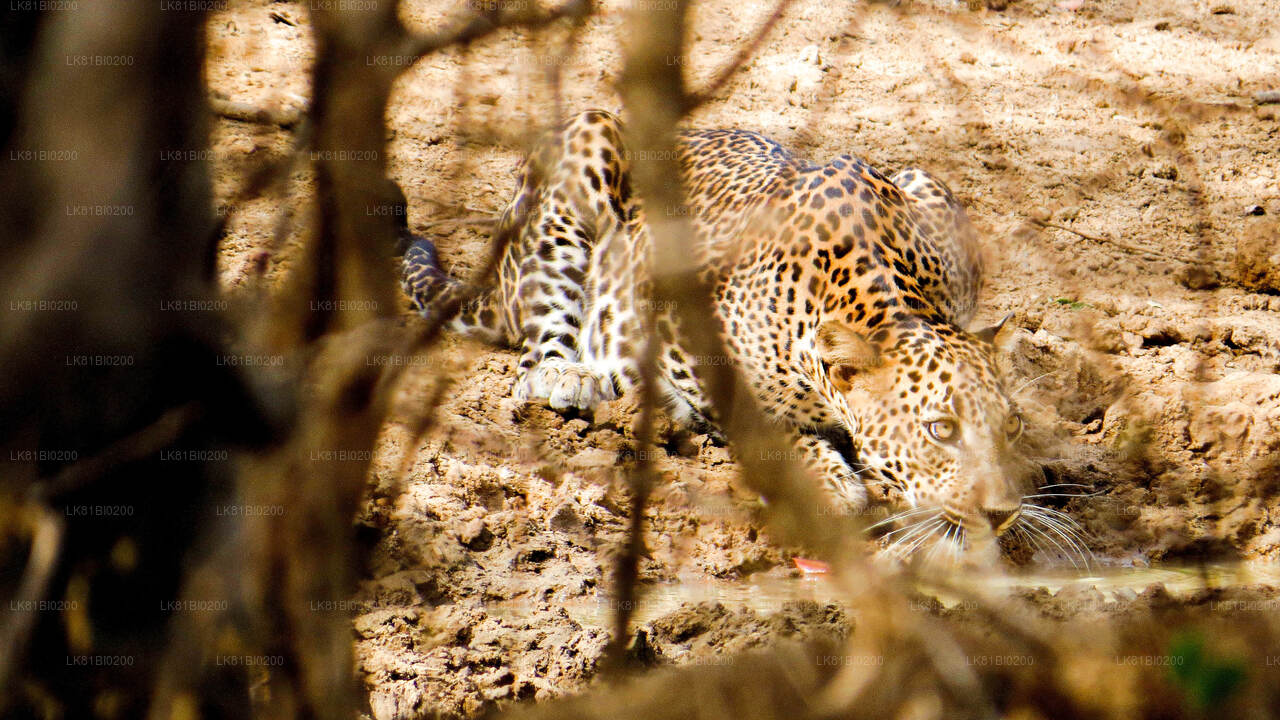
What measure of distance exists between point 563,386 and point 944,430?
A: 7.46 ft

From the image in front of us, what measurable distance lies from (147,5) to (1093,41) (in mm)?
10432

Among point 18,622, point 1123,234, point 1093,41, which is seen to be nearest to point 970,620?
point 18,622

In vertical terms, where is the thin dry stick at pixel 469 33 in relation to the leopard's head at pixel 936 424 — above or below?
above

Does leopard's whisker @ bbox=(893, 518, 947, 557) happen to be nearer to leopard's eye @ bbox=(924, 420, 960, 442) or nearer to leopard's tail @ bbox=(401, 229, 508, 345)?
leopard's eye @ bbox=(924, 420, 960, 442)

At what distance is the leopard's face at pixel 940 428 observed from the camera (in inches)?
176

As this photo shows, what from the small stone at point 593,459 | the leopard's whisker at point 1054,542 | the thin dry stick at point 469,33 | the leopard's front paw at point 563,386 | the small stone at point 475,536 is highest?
the thin dry stick at point 469,33

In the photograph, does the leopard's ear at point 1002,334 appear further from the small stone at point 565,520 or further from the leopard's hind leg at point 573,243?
the leopard's hind leg at point 573,243

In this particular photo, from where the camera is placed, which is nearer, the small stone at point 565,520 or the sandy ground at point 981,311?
the sandy ground at point 981,311

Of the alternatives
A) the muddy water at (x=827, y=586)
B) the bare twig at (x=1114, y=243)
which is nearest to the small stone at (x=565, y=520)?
the muddy water at (x=827, y=586)

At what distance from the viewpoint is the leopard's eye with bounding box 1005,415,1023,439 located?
452cm

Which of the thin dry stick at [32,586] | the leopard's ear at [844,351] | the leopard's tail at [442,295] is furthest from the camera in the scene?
the leopard's tail at [442,295]

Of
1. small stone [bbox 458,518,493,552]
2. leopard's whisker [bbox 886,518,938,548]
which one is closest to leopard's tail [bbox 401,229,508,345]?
small stone [bbox 458,518,493,552]

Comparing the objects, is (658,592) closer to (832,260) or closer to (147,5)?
(832,260)

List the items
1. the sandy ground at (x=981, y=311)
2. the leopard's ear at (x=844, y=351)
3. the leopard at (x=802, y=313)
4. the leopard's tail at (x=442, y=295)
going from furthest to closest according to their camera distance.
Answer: the leopard's tail at (x=442, y=295) → the leopard's ear at (x=844, y=351) → the leopard at (x=802, y=313) → the sandy ground at (x=981, y=311)
